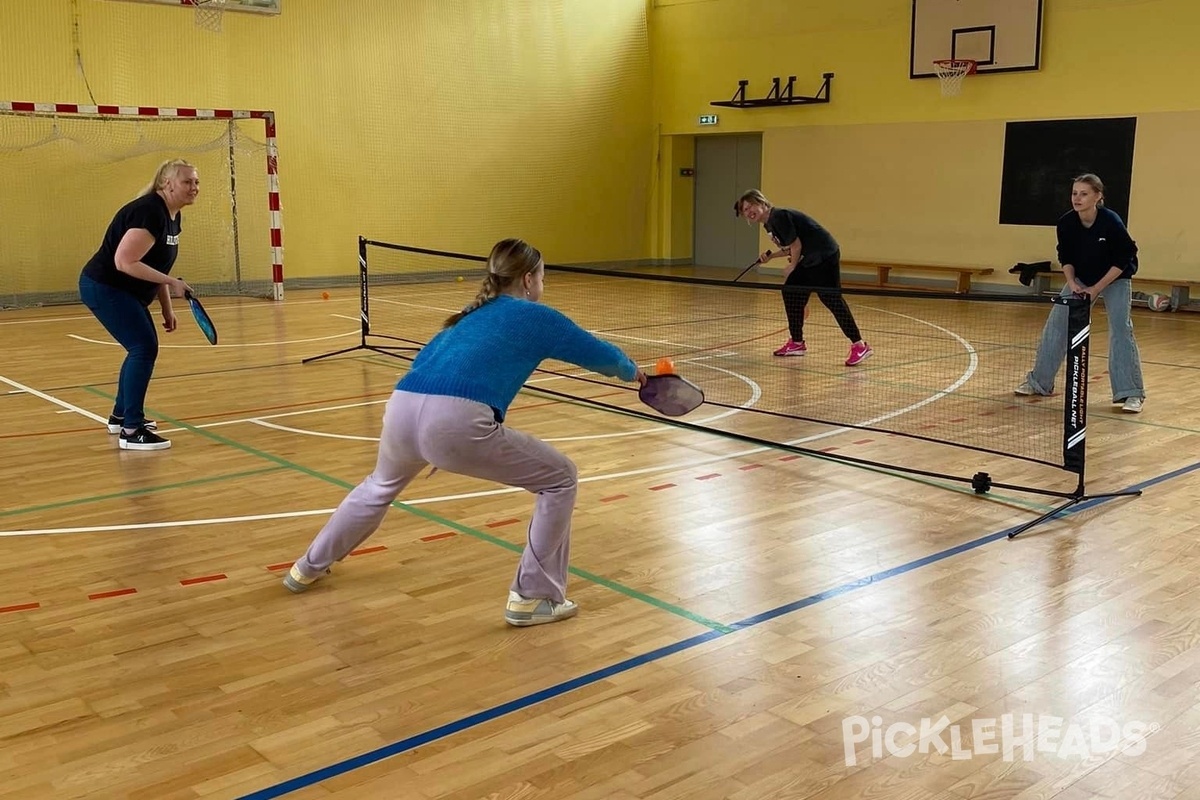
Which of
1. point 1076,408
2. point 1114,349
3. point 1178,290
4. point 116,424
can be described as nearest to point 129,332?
point 116,424

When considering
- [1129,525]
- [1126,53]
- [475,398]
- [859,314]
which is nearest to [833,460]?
[1129,525]

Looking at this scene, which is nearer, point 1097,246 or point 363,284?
point 1097,246

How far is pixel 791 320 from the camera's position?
35.7 ft

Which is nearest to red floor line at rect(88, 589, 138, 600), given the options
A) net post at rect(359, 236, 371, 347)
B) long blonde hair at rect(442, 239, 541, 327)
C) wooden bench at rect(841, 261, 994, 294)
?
long blonde hair at rect(442, 239, 541, 327)

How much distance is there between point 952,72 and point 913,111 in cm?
93

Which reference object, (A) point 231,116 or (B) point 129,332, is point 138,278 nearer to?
(B) point 129,332

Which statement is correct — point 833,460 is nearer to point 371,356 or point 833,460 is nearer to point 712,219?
point 371,356

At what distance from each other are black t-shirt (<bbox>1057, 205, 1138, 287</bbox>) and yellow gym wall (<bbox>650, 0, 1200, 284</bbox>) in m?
8.93

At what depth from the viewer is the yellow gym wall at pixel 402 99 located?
15875 millimetres

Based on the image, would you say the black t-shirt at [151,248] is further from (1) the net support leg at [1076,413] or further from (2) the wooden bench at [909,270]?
(2) the wooden bench at [909,270]

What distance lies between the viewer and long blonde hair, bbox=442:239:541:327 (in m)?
4.08

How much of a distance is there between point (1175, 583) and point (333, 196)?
15792 mm

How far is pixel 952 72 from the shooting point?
1753 cm

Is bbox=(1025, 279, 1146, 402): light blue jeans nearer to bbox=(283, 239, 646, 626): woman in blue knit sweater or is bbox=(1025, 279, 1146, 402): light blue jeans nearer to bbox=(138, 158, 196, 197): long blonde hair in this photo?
bbox=(283, 239, 646, 626): woman in blue knit sweater
